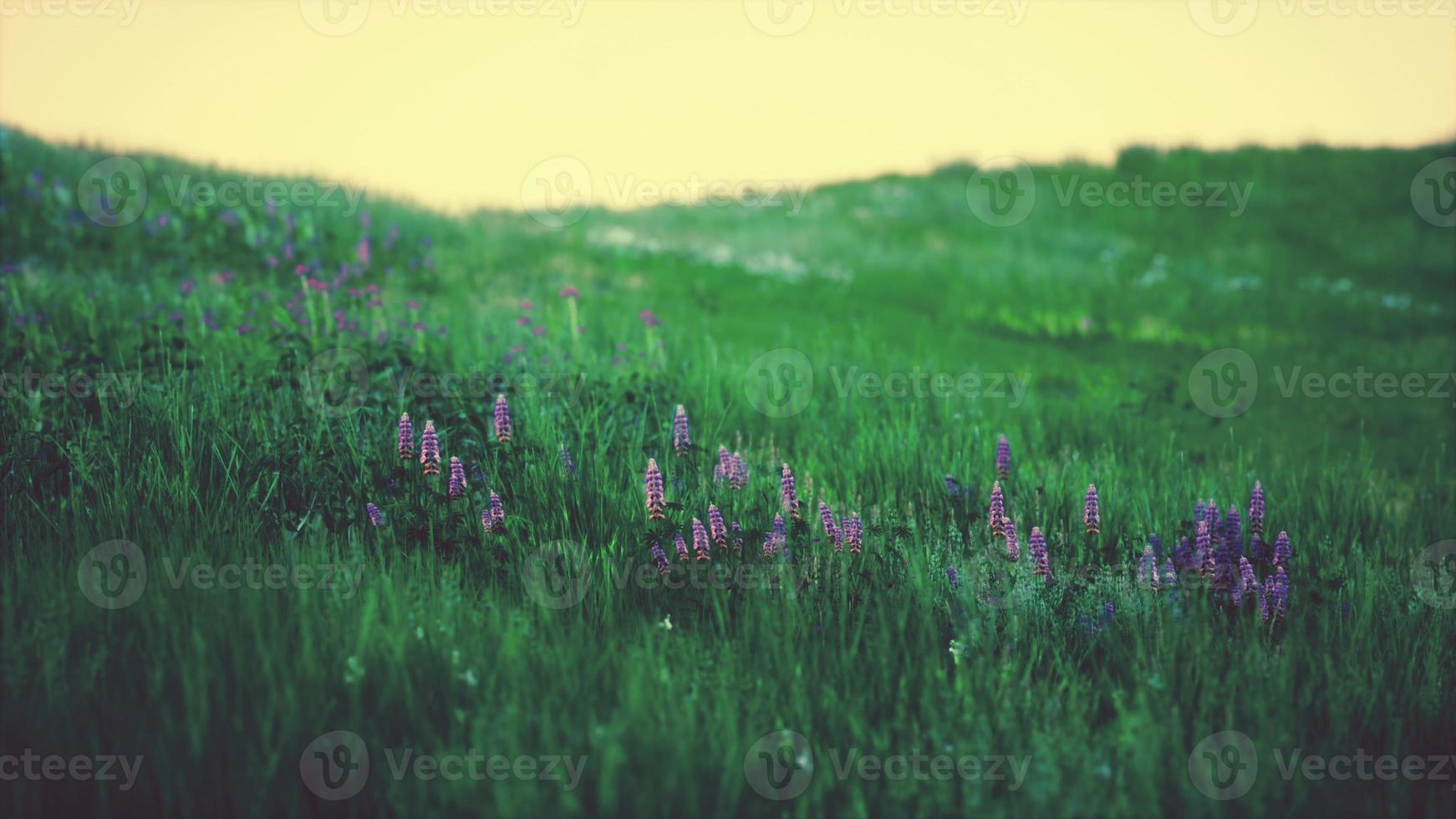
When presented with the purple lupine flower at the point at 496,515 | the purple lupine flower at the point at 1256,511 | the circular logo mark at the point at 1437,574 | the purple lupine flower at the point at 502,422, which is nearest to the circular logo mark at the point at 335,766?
the purple lupine flower at the point at 496,515

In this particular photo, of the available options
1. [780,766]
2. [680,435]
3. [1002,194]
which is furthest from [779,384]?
[1002,194]

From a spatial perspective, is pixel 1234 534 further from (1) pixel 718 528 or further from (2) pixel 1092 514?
(1) pixel 718 528

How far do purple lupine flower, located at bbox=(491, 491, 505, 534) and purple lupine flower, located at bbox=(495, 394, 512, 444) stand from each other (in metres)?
0.55

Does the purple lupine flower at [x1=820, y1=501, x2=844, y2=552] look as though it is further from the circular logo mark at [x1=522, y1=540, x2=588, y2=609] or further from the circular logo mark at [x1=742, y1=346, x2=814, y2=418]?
the circular logo mark at [x1=742, y1=346, x2=814, y2=418]

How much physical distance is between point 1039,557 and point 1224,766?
1.13 meters

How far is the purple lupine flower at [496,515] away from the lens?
3.16m

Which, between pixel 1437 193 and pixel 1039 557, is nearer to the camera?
pixel 1039 557

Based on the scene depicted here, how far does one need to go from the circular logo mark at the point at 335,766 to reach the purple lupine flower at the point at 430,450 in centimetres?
140

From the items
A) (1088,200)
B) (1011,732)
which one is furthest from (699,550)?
(1088,200)

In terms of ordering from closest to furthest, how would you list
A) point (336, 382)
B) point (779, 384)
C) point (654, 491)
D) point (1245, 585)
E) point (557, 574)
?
point (557, 574), point (1245, 585), point (654, 491), point (336, 382), point (779, 384)

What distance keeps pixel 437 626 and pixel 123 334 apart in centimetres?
508

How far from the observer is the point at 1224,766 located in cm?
211

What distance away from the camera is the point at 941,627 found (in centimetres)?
284

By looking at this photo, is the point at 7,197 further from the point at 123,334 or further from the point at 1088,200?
the point at 1088,200
